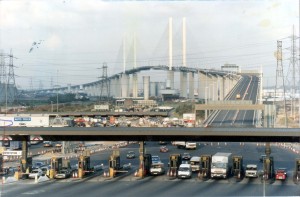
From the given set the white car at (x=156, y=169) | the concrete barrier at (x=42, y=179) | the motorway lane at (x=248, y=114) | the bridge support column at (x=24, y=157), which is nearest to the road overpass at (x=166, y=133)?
the bridge support column at (x=24, y=157)

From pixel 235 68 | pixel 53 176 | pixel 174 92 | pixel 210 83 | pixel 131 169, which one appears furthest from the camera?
pixel 235 68

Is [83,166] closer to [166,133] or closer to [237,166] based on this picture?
[166,133]

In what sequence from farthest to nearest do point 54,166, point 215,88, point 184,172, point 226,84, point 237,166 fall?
point 226,84
point 215,88
point 54,166
point 237,166
point 184,172

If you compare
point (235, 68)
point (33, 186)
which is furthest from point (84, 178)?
point (235, 68)

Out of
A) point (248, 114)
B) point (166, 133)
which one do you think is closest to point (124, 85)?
point (248, 114)

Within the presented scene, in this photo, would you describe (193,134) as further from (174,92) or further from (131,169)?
(174,92)

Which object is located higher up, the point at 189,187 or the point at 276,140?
the point at 276,140

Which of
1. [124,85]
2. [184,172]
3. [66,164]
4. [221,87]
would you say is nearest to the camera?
[184,172]

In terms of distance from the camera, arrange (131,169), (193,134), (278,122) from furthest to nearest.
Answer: (278,122) < (131,169) < (193,134)

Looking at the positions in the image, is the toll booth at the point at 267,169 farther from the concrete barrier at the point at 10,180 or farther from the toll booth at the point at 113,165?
the concrete barrier at the point at 10,180

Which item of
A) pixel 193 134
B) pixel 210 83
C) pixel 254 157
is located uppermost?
pixel 210 83
